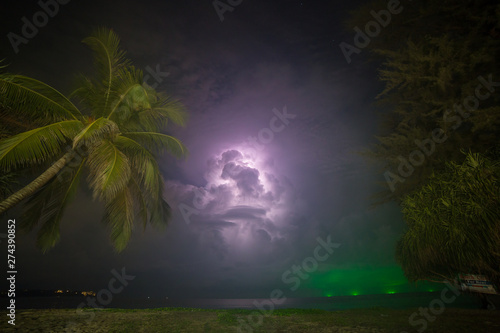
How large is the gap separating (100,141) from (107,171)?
2410 mm

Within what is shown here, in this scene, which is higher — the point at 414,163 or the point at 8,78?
the point at 8,78

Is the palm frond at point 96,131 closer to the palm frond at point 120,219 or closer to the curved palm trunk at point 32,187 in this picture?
the curved palm trunk at point 32,187

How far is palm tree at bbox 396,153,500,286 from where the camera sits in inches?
404

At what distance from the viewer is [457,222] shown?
1159 centimetres

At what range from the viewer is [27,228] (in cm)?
1173

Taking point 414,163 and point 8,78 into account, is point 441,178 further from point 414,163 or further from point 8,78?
point 8,78

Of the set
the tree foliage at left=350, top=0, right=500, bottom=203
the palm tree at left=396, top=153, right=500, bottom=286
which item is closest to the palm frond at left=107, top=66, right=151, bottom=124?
the tree foliage at left=350, top=0, right=500, bottom=203

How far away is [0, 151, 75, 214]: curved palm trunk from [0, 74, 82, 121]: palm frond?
1.87 metres

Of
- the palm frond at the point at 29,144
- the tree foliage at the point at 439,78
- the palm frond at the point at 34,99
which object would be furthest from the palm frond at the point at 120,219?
the tree foliage at the point at 439,78

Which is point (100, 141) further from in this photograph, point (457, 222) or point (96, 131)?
point (457, 222)

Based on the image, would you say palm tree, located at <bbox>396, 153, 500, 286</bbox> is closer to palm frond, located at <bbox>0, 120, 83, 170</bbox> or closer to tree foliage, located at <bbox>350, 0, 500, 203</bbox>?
tree foliage, located at <bbox>350, 0, 500, 203</bbox>

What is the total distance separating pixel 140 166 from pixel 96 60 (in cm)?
565

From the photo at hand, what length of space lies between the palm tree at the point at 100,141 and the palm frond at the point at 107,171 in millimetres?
36

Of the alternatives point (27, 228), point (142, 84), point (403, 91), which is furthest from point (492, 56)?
point (27, 228)
